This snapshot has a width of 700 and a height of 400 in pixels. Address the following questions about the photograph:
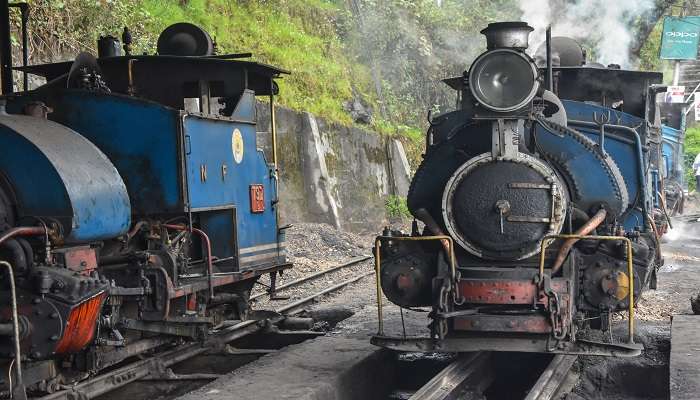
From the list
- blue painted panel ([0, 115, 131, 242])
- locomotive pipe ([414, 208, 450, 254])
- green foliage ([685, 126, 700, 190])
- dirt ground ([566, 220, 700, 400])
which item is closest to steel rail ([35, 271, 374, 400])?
blue painted panel ([0, 115, 131, 242])

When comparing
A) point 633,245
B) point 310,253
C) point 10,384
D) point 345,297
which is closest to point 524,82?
point 633,245

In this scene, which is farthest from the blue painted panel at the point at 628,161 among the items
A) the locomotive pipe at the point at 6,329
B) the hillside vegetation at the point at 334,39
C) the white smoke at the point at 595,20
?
the white smoke at the point at 595,20

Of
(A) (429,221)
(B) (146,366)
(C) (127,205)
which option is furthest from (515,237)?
(B) (146,366)

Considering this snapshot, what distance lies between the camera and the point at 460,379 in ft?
19.2

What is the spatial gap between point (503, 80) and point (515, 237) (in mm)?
1137

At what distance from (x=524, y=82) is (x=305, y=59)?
1373 cm

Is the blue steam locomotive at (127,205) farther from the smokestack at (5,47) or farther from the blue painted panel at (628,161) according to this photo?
the blue painted panel at (628,161)

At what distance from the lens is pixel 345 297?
1030 cm

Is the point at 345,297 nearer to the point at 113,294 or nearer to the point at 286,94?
the point at 113,294

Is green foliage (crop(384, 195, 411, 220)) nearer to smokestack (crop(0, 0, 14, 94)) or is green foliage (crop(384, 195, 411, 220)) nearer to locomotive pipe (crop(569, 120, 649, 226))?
smokestack (crop(0, 0, 14, 94))

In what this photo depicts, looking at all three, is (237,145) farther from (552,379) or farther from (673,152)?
(673,152)

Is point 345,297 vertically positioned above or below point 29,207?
below

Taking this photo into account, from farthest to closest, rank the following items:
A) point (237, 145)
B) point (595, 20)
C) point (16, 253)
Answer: point (595, 20) < point (237, 145) < point (16, 253)

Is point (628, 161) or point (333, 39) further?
point (333, 39)
